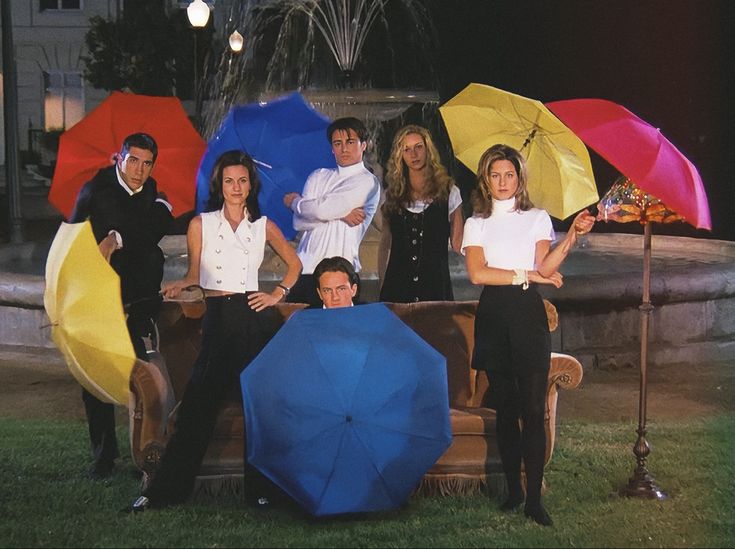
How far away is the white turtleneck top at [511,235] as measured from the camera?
5.41 metres

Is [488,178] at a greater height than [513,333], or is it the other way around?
[488,178]

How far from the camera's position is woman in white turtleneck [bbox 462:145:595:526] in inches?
211

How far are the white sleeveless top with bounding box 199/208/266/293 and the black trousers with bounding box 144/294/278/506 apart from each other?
3.0 inches

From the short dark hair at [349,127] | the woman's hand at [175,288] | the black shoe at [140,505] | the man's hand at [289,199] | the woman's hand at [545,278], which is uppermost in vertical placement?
the short dark hair at [349,127]

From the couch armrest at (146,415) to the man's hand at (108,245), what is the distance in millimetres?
656

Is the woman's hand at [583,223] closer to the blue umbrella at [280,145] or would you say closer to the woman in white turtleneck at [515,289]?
the woman in white turtleneck at [515,289]

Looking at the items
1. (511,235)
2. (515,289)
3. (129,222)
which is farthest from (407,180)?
(129,222)

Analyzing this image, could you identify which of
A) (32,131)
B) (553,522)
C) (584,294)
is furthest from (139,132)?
(32,131)

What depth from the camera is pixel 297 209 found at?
21.1 ft

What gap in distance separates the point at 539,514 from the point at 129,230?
2.58 m

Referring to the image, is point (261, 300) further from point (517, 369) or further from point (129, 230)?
point (517, 369)

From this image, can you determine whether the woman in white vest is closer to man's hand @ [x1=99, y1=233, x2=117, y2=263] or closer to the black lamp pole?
man's hand @ [x1=99, y1=233, x2=117, y2=263]

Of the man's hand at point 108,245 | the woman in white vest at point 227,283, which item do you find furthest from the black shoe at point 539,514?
the man's hand at point 108,245

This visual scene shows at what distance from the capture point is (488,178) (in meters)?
5.43
